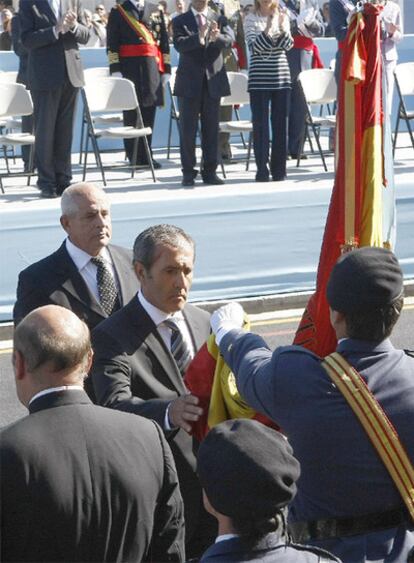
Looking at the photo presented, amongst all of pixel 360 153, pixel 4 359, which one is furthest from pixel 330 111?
pixel 360 153

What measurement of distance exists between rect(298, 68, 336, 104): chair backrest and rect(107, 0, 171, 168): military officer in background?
1.74 metres

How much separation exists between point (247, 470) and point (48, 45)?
986 cm

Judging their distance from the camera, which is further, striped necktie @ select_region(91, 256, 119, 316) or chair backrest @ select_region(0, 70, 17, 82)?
chair backrest @ select_region(0, 70, 17, 82)

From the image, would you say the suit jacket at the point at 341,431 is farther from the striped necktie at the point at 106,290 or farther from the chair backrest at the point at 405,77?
the chair backrest at the point at 405,77

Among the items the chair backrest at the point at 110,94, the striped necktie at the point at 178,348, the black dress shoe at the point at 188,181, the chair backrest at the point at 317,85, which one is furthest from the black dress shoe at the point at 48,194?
the striped necktie at the point at 178,348

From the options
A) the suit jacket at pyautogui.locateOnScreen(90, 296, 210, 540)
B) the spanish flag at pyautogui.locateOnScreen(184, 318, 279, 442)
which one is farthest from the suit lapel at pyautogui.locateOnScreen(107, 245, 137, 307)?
the spanish flag at pyautogui.locateOnScreen(184, 318, 279, 442)

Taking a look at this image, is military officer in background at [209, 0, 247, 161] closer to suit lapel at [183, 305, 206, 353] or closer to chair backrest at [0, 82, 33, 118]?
chair backrest at [0, 82, 33, 118]

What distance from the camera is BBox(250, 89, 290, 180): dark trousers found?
12773 millimetres

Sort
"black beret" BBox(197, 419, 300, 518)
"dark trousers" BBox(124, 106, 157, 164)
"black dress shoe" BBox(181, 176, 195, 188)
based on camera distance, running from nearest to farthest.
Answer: "black beret" BBox(197, 419, 300, 518)
"black dress shoe" BBox(181, 176, 195, 188)
"dark trousers" BBox(124, 106, 157, 164)

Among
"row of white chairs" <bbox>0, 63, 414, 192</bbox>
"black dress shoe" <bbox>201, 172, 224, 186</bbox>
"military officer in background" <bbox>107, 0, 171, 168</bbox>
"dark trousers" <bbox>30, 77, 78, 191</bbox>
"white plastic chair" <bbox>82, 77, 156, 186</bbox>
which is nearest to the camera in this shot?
"dark trousers" <bbox>30, 77, 78, 191</bbox>

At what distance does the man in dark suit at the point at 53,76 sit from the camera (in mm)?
11758

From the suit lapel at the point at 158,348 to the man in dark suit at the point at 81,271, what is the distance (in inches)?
29.2

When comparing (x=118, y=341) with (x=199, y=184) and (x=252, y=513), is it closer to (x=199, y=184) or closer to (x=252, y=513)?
(x=252, y=513)

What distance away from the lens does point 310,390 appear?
3.30m
